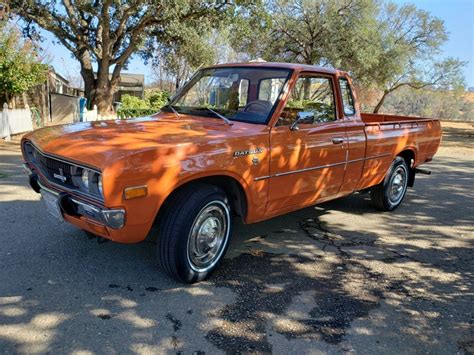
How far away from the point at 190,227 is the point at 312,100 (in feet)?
7.49

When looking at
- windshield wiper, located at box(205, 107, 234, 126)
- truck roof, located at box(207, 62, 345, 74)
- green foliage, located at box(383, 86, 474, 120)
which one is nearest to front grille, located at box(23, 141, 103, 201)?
windshield wiper, located at box(205, 107, 234, 126)

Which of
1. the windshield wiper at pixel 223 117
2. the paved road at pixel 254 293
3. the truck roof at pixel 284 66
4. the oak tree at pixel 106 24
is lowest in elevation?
the paved road at pixel 254 293

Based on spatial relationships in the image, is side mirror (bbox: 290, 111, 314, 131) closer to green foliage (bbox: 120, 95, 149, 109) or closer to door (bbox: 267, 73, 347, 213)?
door (bbox: 267, 73, 347, 213)

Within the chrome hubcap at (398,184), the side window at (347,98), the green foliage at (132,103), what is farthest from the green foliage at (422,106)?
the side window at (347,98)

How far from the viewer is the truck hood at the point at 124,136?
309cm

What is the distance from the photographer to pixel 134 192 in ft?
9.72

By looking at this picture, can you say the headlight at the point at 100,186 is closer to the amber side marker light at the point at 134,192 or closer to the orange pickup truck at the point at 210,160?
the orange pickup truck at the point at 210,160

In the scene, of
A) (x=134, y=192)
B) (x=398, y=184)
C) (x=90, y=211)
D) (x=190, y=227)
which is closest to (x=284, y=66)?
(x=190, y=227)

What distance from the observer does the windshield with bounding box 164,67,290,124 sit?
13.7 feet

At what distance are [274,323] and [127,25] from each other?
16457 mm

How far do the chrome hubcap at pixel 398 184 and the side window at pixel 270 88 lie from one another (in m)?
2.77

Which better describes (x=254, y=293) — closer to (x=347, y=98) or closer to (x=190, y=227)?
(x=190, y=227)

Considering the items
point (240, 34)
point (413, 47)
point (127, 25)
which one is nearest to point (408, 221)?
point (240, 34)

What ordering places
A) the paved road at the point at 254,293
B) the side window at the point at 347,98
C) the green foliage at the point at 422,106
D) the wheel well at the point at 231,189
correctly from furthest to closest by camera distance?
the green foliage at the point at 422,106
the side window at the point at 347,98
the wheel well at the point at 231,189
the paved road at the point at 254,293
